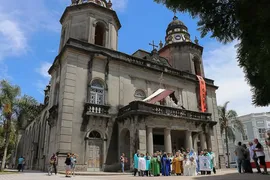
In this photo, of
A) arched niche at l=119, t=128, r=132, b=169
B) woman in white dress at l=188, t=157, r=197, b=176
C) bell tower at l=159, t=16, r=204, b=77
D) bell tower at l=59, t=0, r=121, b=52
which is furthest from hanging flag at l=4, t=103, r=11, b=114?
bell tower at l=159, t=16, r=204, b=77

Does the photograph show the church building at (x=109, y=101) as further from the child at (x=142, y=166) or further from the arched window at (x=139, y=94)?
the child at (x=142, y=166)

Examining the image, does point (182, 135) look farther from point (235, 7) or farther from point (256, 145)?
point (235, 7)

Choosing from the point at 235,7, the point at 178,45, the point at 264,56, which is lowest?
the point at 264,56

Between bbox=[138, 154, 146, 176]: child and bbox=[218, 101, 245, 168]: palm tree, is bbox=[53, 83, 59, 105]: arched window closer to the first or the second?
bbox=[138, 154, 146, 176]: child

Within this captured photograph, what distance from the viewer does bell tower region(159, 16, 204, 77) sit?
30.2 m

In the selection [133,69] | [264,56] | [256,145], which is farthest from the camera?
[133,69]

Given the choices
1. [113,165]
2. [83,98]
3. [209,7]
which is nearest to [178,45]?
[83,98]

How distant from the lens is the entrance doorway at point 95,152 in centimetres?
1856

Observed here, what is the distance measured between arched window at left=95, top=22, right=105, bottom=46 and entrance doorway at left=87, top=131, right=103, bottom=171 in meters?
9.83

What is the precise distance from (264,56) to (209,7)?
137 cm

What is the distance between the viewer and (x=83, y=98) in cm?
1989

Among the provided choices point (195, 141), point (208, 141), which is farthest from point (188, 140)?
point (195, 141)

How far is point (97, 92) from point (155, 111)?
5.49 metres

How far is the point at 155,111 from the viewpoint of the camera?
65.4 ft
